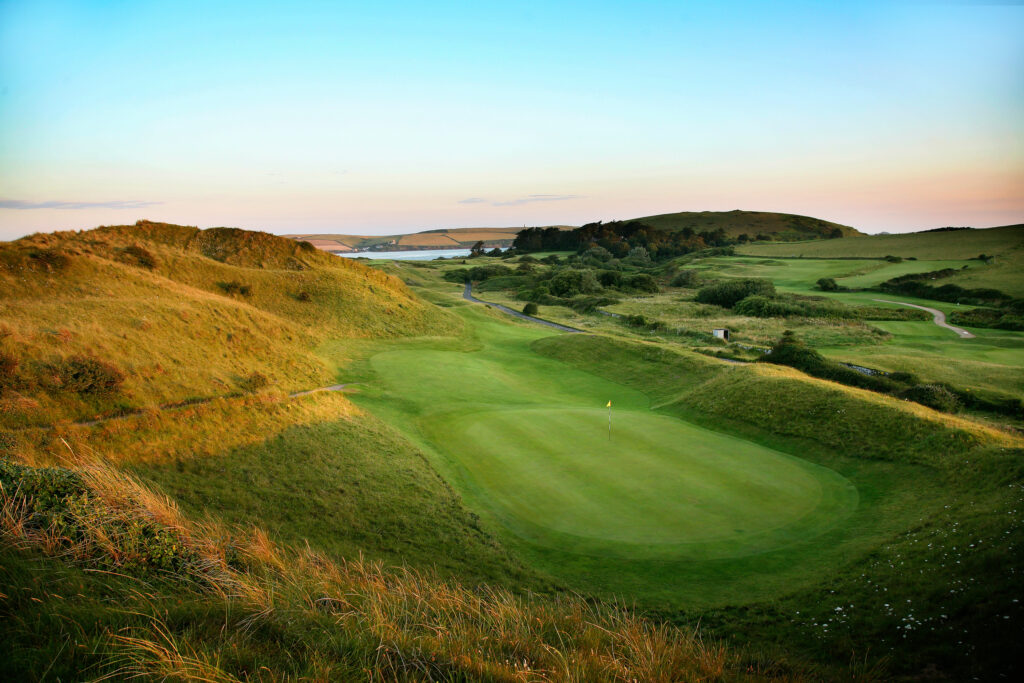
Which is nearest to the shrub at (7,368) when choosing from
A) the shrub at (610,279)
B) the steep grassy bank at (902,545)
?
the steep grassy bank at (902,545)

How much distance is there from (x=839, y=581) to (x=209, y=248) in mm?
44221

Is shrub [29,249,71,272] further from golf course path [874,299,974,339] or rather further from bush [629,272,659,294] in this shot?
bush [629,272,659,294]

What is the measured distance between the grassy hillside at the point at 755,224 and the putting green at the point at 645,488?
157 m

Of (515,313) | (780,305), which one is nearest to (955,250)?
(780,305)

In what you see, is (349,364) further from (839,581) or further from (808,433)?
(839,581)

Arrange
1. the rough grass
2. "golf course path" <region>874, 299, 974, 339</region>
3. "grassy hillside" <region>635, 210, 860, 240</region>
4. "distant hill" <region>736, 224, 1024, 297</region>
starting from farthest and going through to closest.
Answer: "grassy hillside" <region>635, 210, 860, 240</region> < "distant hill" <region>736, 224, 1024, 297</region> < "golf course path" <region>874, 299, 974, 339</region> < the rough grass

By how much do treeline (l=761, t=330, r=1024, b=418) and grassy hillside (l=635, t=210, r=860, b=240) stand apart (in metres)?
141

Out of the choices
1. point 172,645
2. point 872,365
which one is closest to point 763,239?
point 872,365

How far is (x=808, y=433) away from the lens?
52.9ft

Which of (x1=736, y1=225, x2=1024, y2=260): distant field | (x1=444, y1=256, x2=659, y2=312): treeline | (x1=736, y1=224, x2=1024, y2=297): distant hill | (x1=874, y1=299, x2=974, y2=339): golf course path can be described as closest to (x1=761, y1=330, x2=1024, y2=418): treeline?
(x1=874, y1=299, x2=974, y2=339): golf course path

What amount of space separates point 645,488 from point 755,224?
604 ft

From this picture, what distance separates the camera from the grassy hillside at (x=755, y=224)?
164 metres

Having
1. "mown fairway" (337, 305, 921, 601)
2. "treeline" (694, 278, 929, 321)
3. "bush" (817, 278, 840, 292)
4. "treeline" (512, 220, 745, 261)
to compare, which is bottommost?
"mown fairway" (337, 305, 921, 601)

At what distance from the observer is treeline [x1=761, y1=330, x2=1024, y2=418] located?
22219mm
